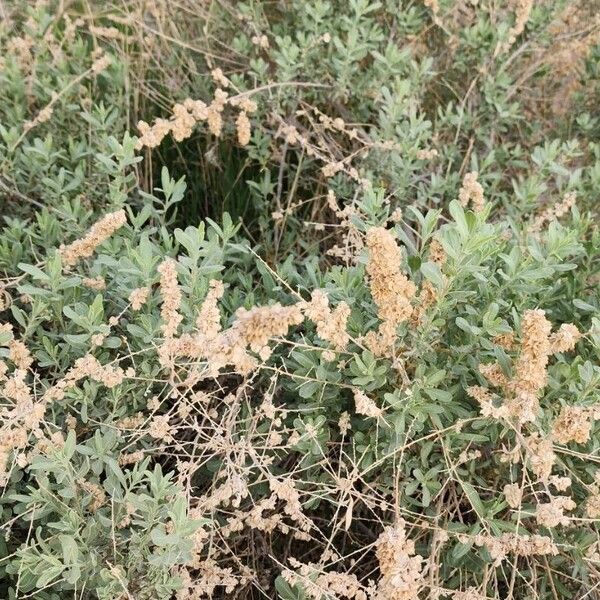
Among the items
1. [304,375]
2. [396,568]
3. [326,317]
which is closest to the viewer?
[396,568]

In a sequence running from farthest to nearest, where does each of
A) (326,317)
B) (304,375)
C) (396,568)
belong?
(304,375) → (326,317) → (396,568)

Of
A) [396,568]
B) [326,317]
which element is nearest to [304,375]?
[326,317]

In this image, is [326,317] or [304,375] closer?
[326,317]

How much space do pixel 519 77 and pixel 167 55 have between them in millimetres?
1235

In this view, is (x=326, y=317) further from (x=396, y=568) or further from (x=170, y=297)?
(x=396, y=568)

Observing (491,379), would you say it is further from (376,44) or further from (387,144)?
(376,44)

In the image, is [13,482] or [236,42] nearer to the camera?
[13,482]

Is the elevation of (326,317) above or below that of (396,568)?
above

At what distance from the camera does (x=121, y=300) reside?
1808 millimetres

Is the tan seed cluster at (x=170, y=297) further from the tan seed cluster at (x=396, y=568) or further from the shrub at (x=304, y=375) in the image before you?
the tan seed cluster at (x=396, y=568)

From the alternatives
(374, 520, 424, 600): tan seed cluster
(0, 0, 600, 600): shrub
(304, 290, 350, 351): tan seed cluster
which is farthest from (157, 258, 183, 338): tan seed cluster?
(374, 520, 424, 600): tan seed cluster

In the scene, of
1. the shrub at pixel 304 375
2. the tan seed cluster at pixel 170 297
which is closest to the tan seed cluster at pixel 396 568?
the shrub at pixel 304 375

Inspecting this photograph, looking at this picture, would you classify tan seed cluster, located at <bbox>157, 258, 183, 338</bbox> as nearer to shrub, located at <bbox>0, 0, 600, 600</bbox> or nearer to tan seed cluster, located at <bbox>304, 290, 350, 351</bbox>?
shrub, located at <bbox>0, 0, 600, 600</bbox>

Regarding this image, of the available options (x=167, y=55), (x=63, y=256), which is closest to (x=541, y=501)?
(x=63, y=256)
